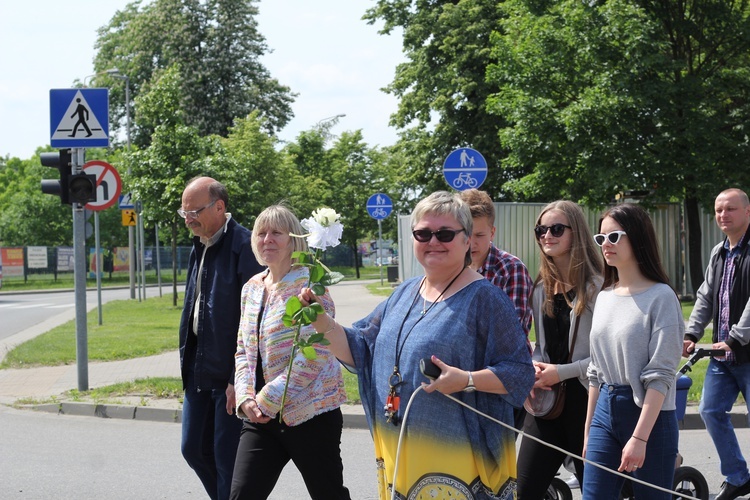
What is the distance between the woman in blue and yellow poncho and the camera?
320cm

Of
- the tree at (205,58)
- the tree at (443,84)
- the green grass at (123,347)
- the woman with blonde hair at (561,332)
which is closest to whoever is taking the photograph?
the woman with blonde hair at (561,332)

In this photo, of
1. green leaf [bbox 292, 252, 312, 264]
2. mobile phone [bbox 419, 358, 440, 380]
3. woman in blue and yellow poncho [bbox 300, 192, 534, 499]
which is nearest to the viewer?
mobile phone [bbox 419, 358, 440, 380]

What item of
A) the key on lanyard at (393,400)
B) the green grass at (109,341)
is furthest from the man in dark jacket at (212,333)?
the green grass at (109,341)

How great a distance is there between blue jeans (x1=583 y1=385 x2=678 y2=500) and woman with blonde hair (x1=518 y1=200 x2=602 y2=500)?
457 millimetres

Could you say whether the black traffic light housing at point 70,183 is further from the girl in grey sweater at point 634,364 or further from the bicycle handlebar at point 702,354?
the girl in grey sweater at point 634,364

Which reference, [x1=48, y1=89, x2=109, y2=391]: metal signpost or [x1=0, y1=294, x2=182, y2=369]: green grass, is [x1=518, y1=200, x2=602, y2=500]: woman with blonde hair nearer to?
[x1=48, y1=89, x2=109, y2=391]: metal signpost

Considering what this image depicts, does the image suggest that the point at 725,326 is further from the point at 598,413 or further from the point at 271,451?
the point at 271,451

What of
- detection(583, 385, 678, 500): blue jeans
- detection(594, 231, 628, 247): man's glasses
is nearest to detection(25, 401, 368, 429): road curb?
detection(583, 385, 678, 500): blue jeans

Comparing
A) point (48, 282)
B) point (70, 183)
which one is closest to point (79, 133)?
point (70, 183)

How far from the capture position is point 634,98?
2175 cm

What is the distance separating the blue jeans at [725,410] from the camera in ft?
19.8

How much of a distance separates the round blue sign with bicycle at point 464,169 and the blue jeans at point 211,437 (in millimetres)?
9202

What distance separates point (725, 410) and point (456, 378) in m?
3.68

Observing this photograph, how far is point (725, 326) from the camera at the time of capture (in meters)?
6.21
